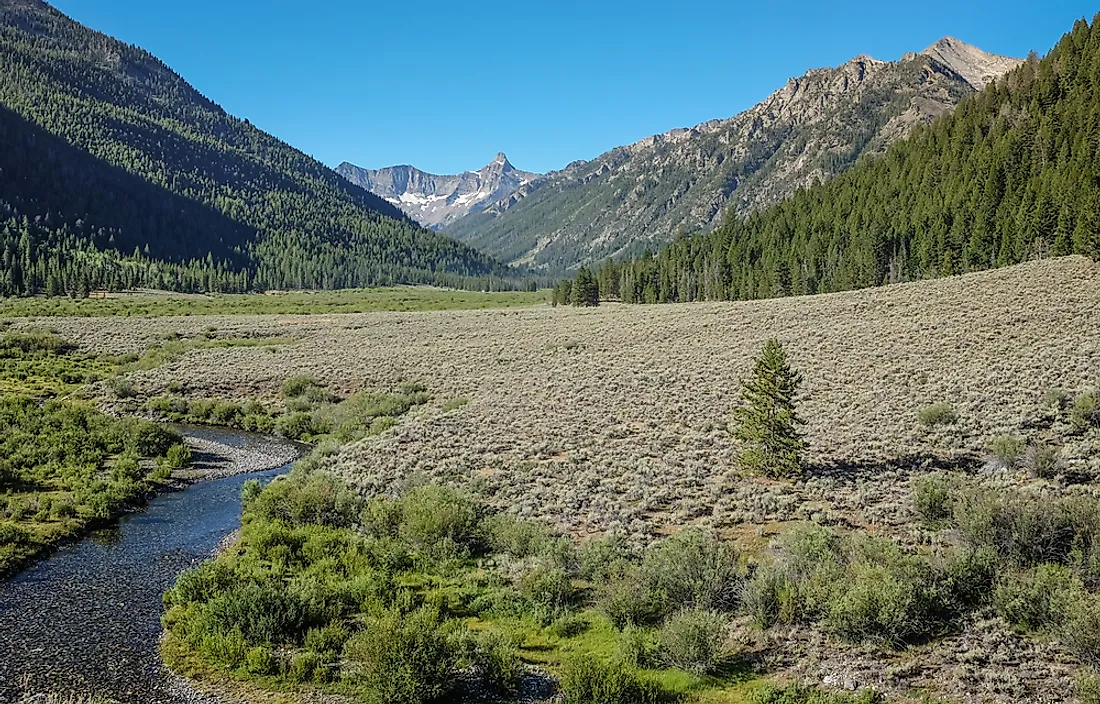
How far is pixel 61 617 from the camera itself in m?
15.2

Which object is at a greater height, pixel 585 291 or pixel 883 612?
pixel 585 291

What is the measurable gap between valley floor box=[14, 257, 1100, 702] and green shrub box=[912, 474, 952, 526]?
1.51ft

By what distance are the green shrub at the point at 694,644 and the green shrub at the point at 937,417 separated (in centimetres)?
1720

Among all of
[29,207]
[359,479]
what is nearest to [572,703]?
[359,479]

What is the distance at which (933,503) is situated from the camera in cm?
1656

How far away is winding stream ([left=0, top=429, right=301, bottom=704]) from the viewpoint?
12.6m

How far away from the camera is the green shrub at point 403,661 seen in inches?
445

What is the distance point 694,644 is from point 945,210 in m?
90.7

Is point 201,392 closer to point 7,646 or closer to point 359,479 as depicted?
point 359,479

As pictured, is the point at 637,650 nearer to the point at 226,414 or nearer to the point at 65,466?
the point at 65,466

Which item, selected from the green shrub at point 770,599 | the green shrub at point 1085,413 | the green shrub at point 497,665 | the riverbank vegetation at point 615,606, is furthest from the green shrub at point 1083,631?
the green shrub at point 1085,413

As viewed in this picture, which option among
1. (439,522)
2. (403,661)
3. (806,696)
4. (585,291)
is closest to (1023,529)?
(806,696)

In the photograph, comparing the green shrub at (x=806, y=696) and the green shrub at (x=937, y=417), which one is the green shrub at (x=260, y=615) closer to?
the green shrub at (x=806, y=696)

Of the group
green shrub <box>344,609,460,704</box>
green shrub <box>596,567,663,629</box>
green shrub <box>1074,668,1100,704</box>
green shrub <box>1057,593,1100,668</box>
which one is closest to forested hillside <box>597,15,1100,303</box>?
green shrub <box>1057,593,1100,668</box>
